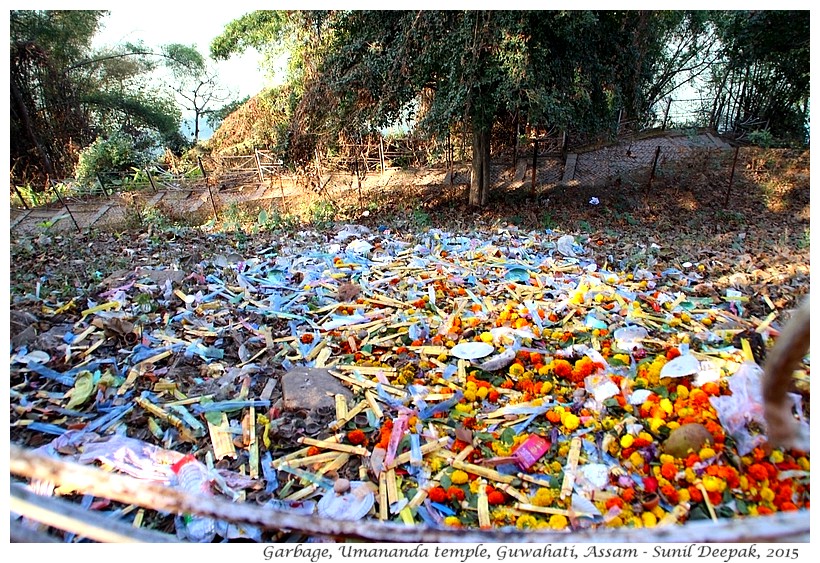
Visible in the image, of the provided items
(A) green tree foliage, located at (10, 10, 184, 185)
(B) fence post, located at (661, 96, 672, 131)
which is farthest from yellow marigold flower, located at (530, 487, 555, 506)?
(A) green tree foliage, located at (10, 10, 184, 185)

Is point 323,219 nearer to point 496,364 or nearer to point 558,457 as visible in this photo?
point 496,364

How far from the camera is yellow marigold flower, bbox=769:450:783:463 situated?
242 cm

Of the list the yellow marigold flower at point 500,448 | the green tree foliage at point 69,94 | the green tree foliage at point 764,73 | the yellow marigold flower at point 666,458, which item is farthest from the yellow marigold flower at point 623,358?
the green tree foliage at point 69,94

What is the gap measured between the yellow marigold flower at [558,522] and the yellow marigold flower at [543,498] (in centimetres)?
8

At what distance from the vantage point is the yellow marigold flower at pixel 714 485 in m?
2.32

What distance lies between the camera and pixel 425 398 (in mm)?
3176

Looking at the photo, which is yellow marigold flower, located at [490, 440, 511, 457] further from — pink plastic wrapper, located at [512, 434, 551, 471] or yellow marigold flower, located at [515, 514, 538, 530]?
yellow marigold flower, located at [515, 514, 538, 530]

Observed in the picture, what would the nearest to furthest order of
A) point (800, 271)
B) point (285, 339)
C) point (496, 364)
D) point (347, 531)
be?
point (347, 531), point (496, 364), point (285, 339), point (800, 271)

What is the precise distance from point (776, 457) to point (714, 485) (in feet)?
1.41

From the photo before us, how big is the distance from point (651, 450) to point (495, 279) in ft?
8.36

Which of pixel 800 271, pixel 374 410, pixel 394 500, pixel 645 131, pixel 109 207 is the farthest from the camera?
pixel 645 131

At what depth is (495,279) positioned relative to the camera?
194 inches

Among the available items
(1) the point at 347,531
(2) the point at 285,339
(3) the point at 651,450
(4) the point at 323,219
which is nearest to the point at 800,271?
(3) the point at 651,450

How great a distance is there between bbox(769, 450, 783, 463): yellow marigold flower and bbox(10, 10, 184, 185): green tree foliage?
46.8 feet
